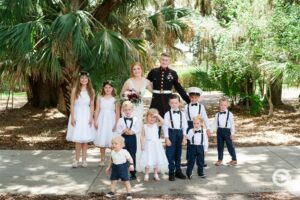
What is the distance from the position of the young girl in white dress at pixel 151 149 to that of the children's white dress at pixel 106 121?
89 cm

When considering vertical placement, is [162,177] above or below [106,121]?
below

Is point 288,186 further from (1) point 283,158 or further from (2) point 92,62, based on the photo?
(2) point 92,62

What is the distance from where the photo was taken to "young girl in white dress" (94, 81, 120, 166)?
289 inches

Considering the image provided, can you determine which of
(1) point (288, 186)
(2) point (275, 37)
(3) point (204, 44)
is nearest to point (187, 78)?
(3) point (204, 44)

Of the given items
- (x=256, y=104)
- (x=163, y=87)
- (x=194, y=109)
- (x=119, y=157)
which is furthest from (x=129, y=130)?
(x=256, y=104)

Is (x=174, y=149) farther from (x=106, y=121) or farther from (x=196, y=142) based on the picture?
(x=106, y=121)

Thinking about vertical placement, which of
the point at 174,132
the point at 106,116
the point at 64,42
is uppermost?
the point at 64,42

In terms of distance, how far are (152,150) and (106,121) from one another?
1137mm

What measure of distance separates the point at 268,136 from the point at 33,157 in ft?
19.8

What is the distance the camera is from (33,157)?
8.49m

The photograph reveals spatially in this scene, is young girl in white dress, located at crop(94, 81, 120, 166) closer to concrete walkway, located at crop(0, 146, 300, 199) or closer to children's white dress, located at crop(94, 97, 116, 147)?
children's white dress, located at crop(94, 97, 116, 147)

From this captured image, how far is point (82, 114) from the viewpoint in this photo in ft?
24.7

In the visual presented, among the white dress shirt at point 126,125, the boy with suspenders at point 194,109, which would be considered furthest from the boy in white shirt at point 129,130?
the boy with suspenders at point 194,109

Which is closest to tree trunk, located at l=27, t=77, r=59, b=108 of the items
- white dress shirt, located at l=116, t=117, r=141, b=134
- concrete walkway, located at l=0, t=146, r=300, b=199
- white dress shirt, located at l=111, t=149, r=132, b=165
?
concrete walkway, located at l=0, t=146, r=300, b=199
